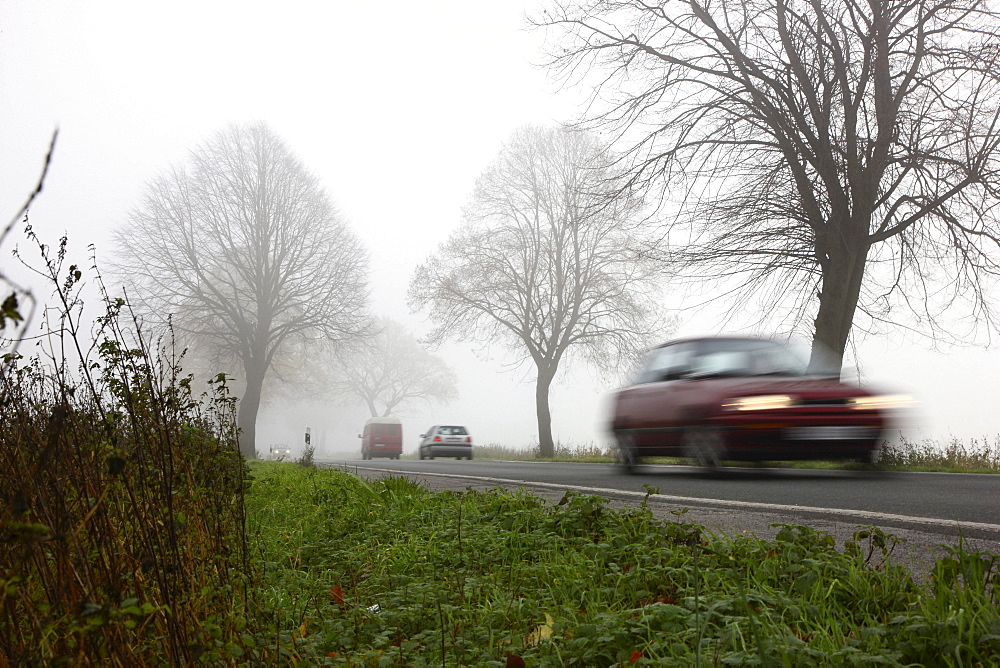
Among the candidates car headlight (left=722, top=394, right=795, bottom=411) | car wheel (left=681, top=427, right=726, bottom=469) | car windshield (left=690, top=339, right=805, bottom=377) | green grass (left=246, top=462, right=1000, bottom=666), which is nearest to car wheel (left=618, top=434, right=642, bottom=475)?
car wheel (left=681, top=427, right=726, bottom=469)

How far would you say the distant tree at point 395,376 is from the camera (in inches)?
2173

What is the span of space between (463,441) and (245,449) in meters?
8.55

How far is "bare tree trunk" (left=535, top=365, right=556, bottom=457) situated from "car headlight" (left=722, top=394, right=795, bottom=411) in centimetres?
1575

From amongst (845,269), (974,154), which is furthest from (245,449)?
(974,154)

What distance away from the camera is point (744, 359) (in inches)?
355

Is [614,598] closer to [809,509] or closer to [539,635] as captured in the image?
[539,635]

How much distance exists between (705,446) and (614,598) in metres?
5.66

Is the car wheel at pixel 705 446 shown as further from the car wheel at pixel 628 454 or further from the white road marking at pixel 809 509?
the white road marking at pixel 809 509

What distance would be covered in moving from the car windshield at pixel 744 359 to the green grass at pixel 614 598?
453cm

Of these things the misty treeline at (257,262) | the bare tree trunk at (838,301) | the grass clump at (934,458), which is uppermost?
the misty treeline at (257,262)

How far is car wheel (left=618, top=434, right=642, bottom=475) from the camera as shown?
10.1 meters

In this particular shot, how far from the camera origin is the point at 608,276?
24.4 meters

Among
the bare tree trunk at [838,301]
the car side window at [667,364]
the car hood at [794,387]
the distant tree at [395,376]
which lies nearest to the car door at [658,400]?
the car side window at [667,364]

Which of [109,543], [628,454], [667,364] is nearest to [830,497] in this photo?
[667,364]
